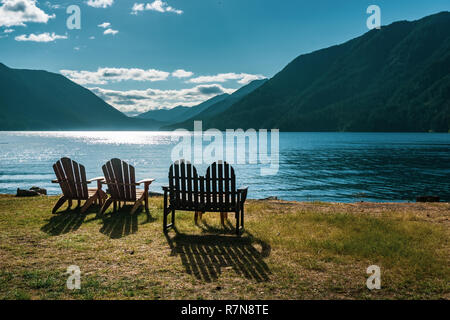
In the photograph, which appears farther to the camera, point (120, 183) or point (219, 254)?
point (120, 183)

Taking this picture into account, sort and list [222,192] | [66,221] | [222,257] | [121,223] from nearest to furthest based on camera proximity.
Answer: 1. [222,257]
2. [222,192]
3. [121,223]
4. [66,221]

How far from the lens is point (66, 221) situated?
906 cm

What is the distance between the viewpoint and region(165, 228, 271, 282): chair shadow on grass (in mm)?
5551

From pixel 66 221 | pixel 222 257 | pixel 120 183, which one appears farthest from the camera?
pixel 120 183

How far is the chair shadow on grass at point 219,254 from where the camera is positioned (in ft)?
18.2

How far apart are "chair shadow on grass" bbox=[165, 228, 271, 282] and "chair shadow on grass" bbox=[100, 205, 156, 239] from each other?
1155 millimetres

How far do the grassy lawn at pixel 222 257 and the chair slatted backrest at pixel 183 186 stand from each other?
767 mm

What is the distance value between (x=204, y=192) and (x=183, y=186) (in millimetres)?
602

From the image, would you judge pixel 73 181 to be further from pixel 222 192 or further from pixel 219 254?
pixel 219 254

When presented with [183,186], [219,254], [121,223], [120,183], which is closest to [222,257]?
[219,254]

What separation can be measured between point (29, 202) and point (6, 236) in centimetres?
511

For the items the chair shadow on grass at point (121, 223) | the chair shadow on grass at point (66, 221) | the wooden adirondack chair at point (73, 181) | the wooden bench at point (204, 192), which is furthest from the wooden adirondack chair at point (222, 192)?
the wooden adirondack chair at point (73, 181)

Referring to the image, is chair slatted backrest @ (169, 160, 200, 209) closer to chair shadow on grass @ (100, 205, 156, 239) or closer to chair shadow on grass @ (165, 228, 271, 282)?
chair shadow on grass @ (165, 228, 271, 282)

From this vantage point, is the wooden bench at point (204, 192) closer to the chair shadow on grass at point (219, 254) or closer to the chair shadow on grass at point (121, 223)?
the chair shadow on grass at point (219, 254)
